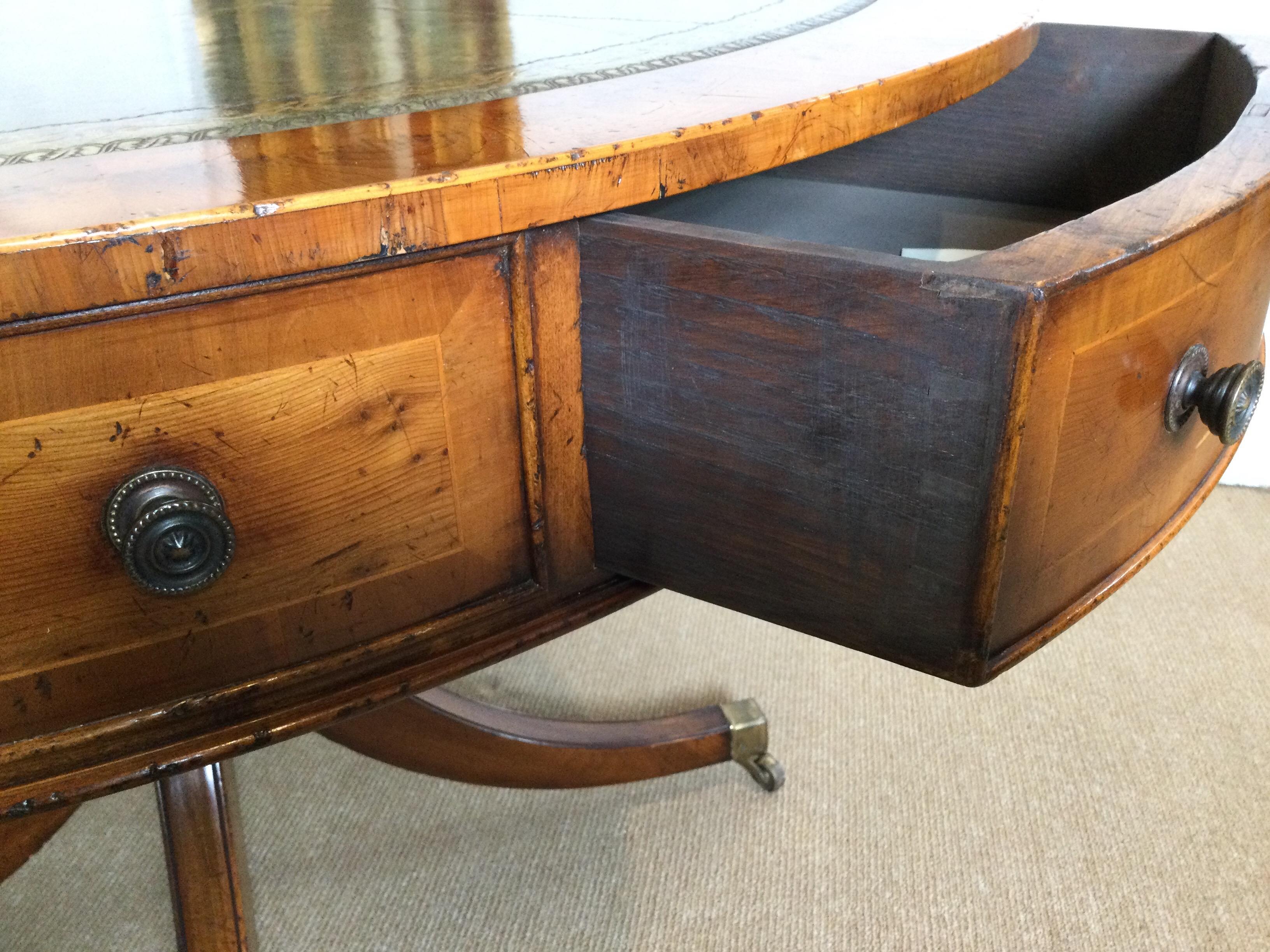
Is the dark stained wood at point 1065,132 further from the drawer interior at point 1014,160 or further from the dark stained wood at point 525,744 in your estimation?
the dark stained wood at point 525,744

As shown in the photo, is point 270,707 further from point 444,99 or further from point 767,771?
point 767,771

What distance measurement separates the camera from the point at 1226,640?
4.17 ft

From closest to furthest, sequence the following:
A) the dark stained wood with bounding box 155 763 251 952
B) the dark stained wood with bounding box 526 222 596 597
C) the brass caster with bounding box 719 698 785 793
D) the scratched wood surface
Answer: the scratched wood surface < the dark stained wood with bounding box 526 222 596 597 < the dark stained wood with bounding box 155 763 251 952 < the brass caster with bounding box 719 698 785 793

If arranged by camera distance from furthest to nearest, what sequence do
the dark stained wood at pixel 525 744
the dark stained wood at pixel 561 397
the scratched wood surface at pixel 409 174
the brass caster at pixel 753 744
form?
the brass caster at pixel 753 744, the dark stained wood at pixel 525 744, the dark stained wood at pixel 561 397, the scratched wood surface at pixel 409 174

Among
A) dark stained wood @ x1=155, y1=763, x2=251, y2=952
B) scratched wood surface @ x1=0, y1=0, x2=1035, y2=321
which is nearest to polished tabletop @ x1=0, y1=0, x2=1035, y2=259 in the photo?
scratched wood surface @ x1=0, y1=0, x2=1035, y2=321

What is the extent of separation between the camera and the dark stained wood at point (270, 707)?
43 centimetres

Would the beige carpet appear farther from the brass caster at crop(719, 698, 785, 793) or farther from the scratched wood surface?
the scratched wood surface

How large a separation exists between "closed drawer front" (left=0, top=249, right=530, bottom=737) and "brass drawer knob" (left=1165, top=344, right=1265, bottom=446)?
11.1 inches

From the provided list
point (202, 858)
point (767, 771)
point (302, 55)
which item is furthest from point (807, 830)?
point (302, 55)

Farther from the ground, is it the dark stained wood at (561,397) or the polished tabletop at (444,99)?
the polished tabletop at (444,99)

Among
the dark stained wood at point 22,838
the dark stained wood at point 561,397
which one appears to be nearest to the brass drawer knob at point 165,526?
the dark stained wood at point 561,397

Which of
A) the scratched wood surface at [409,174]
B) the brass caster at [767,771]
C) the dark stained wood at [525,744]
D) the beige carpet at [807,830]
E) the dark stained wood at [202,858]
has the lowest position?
the beige carpet at [807,830]

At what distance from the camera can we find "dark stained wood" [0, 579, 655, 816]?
429 millimetres

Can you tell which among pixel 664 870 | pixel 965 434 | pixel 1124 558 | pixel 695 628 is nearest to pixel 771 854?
pixel 664 870
